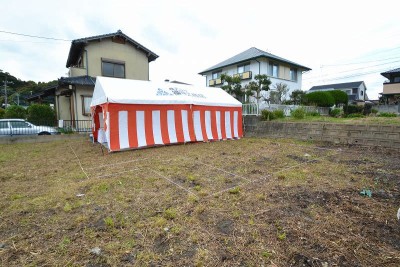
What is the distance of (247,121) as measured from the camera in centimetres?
856

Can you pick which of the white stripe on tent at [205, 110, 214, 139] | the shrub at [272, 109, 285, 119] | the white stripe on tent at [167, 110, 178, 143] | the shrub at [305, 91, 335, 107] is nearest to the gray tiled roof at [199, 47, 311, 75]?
the shrub at [305, 91, 335, 107]

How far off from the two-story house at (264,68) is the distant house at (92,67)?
298 inches

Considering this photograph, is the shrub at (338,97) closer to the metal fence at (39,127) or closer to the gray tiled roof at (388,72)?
the gray tiled roof at (388,72)

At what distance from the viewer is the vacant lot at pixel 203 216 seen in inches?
56.5

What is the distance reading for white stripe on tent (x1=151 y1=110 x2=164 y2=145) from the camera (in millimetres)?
6000

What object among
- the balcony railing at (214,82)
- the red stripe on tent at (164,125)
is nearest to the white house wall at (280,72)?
the balcony railing at (214,82)

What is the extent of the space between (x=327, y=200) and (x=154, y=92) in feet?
17.3

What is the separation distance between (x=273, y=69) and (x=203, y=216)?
57.0 ft

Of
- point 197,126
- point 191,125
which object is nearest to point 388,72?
point 197,126

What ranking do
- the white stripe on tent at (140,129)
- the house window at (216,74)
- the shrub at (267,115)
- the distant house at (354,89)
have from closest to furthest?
the white stripe on tent at (140,129) → the shrub at (267,115) → the house window at (216,74) → the distant house at (354,89)

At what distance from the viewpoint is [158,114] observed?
239 inches

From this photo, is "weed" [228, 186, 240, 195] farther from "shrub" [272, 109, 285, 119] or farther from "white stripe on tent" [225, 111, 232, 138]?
"shrub" [272, 109, 285, 119]

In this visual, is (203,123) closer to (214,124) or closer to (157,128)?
(214,124)

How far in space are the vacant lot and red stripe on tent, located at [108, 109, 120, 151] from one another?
1534mm
